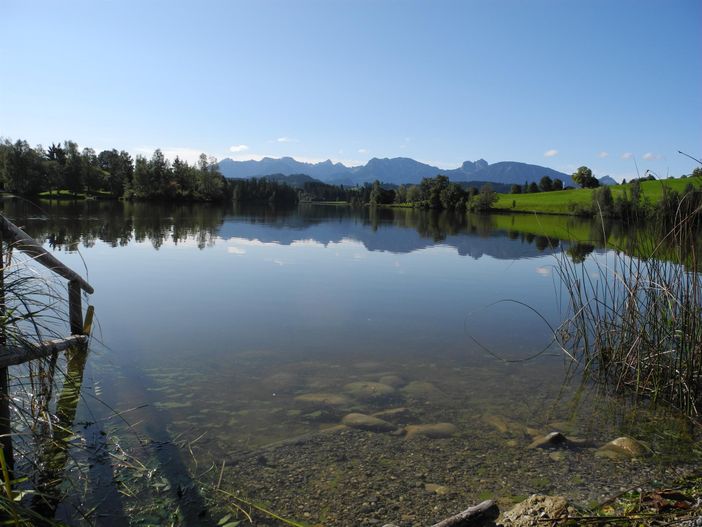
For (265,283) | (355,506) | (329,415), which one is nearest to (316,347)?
(329,415)

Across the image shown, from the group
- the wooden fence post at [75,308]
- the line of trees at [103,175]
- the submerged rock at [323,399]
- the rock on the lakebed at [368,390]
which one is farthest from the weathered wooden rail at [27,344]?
the line of trees at [103,175]

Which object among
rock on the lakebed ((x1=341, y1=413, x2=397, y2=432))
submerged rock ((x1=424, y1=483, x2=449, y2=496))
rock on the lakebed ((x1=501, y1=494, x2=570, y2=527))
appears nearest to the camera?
rock on the lakebed ((x1=501, y1=494, x2=570, y2=527))

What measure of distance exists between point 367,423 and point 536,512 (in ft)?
11.5

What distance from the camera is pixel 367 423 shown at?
792 cm

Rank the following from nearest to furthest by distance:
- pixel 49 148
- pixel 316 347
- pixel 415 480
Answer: pixel 415 480 < pixel 316 347 < pixel 49 148

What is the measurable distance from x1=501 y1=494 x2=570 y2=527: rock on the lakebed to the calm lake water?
0.85 m

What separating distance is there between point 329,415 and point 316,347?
392 cm

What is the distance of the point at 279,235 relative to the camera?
145 feet

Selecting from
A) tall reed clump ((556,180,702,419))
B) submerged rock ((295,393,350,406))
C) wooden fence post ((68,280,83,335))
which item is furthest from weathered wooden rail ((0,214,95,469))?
tall reed clump ((556,180,702,419))

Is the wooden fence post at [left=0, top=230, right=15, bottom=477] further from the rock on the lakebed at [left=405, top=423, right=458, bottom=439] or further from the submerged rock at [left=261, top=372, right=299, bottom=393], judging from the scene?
the rock on the lakebed at [left=405, top=423, right=458, bottom=439]

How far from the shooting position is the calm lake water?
6.05 meters

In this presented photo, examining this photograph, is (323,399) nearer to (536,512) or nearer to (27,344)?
(536,512)

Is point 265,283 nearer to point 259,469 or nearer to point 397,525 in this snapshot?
point 259,469

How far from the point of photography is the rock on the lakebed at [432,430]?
7586mm
